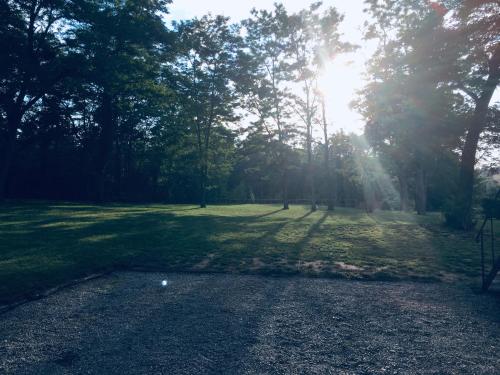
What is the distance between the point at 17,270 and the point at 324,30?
87.4ft

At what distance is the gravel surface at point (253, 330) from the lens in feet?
12.6

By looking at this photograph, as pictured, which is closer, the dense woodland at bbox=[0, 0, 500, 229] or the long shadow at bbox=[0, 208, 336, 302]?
the long shadow at bbox=[0, 208, 336, 302]

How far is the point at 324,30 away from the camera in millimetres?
27328

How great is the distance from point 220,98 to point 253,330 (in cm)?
2761

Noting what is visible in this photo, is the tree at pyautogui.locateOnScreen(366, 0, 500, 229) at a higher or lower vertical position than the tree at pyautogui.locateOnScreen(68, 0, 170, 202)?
lower

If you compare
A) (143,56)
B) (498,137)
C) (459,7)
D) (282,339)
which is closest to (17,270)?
(282,339)

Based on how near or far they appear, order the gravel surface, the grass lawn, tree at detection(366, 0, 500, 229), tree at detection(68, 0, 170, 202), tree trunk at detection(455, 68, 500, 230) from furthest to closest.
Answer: tree at detection(68, 0, 170, 202)
tree trunk at detection(455, 68, 500, 230)
tree at detection(366, 0, 500, 229)
the grass lawn
the gravel surface

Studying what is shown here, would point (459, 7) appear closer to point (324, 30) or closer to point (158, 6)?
point (324, 30)

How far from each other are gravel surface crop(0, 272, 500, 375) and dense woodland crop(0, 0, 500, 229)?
→ 36.4ft

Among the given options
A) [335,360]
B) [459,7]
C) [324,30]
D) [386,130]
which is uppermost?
[324,30]

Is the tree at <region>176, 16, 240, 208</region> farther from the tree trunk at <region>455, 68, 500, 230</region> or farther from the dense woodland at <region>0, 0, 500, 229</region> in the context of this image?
the tree trunk at <region>455, 68, 500, 230</region>

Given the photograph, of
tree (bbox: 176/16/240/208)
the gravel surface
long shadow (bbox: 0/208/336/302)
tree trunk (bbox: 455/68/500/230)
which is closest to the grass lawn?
long shadow (bbox: 0/208/336/302)

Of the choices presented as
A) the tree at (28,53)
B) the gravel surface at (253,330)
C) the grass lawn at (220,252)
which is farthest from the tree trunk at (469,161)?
the tree at (28,53)

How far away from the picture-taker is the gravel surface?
3.84 m
